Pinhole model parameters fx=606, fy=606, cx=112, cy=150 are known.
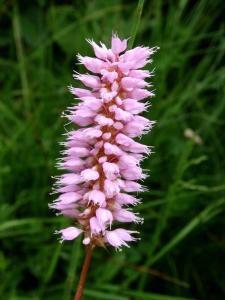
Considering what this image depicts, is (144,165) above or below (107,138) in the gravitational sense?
above

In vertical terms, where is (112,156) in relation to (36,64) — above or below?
below

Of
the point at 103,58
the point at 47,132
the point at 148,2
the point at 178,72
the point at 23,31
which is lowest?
the point at 103,58

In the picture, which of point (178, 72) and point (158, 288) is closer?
point (158, 288)

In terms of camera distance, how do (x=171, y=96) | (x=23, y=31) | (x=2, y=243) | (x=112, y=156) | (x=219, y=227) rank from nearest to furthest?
(x=112, y=156)
(x=2, y=243)
(x=219, y=227)
(x=171, y=96)
(x=23, y=31)

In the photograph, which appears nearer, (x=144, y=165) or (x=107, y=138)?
(x=107, y=138)

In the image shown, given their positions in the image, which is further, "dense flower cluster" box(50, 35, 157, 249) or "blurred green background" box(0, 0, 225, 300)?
"blurred green background" box(0, 0, 225, 300)

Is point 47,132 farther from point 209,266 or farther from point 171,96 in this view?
point 209,266

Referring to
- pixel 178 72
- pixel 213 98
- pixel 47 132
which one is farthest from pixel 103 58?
pixel 213 98
